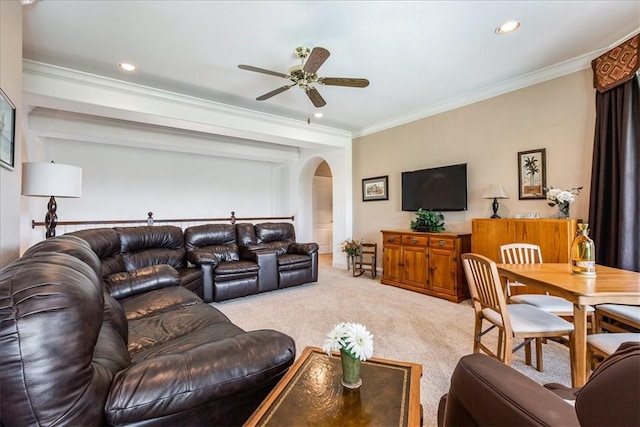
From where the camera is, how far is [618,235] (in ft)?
8.59

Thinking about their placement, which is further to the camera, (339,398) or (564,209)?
(564,209)

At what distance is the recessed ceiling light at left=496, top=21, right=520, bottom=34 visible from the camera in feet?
7.97

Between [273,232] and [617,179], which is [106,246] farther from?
[617,179]

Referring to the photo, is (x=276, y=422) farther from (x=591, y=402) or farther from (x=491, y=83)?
(x=491, y=83)

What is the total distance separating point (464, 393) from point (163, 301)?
208 cm

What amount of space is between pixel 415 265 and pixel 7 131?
430 cm

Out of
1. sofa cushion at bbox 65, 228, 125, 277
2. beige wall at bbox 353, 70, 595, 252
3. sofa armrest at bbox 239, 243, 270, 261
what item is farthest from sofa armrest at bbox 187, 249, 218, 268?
beige wall at bbox 353, 70, 595, 252

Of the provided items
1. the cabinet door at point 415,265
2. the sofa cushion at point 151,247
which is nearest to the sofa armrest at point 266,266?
the sofa cushion at point 151,247

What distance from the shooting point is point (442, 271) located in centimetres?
387

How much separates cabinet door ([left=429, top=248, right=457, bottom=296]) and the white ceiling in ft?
7.11

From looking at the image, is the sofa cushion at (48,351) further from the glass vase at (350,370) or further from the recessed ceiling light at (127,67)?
the recessed ceiling light at (127,67)

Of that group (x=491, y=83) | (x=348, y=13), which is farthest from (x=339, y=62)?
(x=491, y=83)

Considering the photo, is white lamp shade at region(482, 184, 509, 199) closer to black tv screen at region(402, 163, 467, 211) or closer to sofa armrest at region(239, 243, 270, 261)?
black tv screen at region(402, 163, 467, 211)

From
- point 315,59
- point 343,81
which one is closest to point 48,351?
Result: point 315,59
